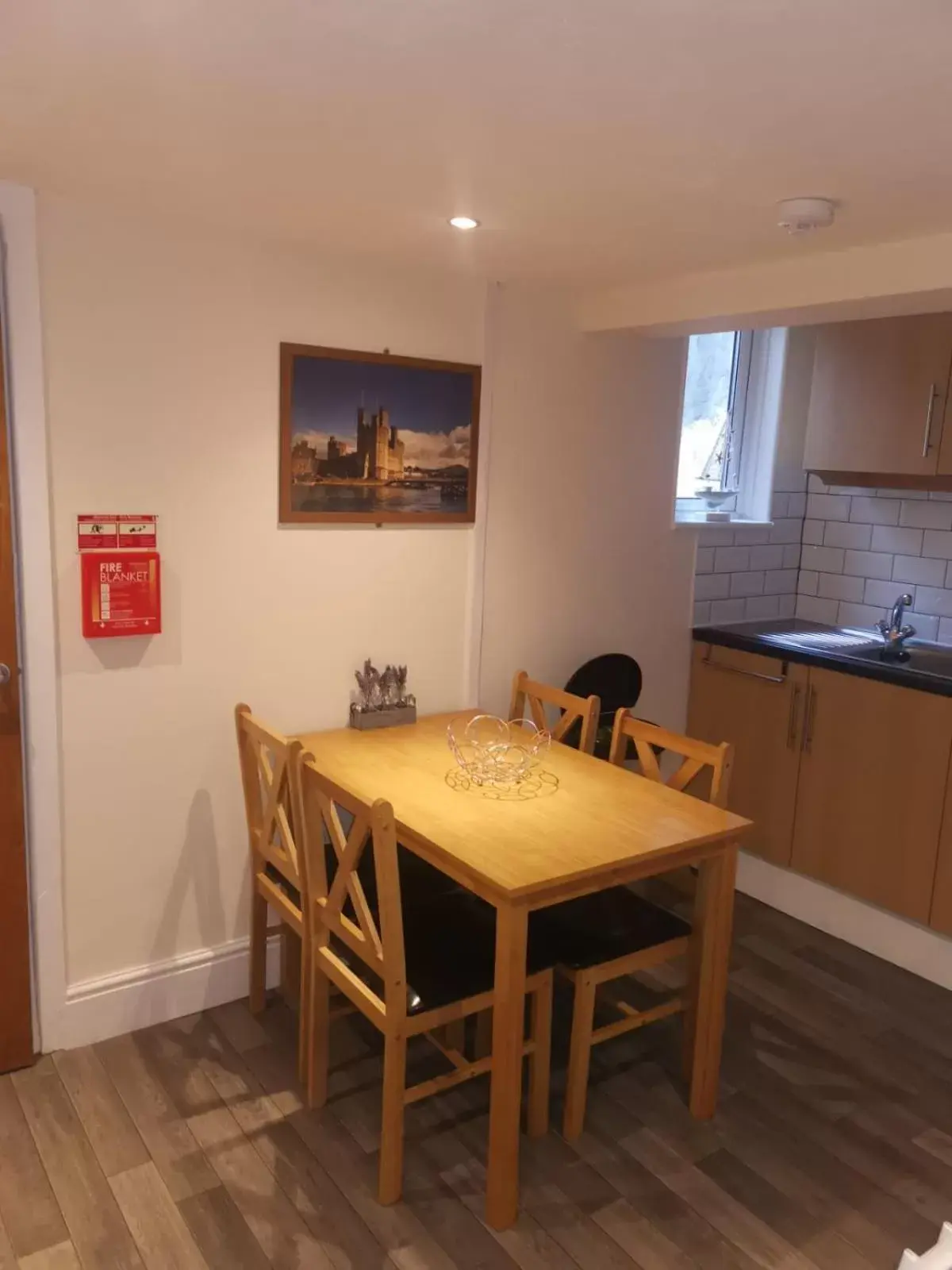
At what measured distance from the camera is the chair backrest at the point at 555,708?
2.97 meters

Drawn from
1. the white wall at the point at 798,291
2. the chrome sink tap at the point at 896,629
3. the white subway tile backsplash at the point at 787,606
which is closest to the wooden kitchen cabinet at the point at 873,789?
the chrome sink tap at the point at 896,629

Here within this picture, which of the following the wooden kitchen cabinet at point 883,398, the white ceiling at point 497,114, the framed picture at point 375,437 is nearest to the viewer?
the white ceiling at point 497,114

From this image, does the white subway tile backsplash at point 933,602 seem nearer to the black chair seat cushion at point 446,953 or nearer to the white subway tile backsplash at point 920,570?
the white subway tile backsplash at point 920,570

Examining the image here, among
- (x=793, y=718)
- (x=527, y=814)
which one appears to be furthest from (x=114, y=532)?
(x=793, y=718)

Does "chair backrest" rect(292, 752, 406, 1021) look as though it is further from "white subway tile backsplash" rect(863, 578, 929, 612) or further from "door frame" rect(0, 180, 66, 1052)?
"white subway tile backsplash" rect(863, 578, 929, 612)

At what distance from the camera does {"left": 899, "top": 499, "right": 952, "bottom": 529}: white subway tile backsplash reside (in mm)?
3494

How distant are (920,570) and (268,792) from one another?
8.17 feet

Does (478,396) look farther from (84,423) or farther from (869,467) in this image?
(869,467)

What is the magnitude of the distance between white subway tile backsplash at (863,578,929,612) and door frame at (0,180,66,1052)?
2894 millimetres

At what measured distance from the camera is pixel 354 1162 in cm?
223

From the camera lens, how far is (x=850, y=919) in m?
3.36

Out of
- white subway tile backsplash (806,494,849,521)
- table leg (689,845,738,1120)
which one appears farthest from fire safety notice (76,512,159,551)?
white subway tile backsplash (806,494,849,521)

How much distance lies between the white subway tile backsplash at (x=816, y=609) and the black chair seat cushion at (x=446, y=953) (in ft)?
7.05

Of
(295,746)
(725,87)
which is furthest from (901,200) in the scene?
(295,746)
